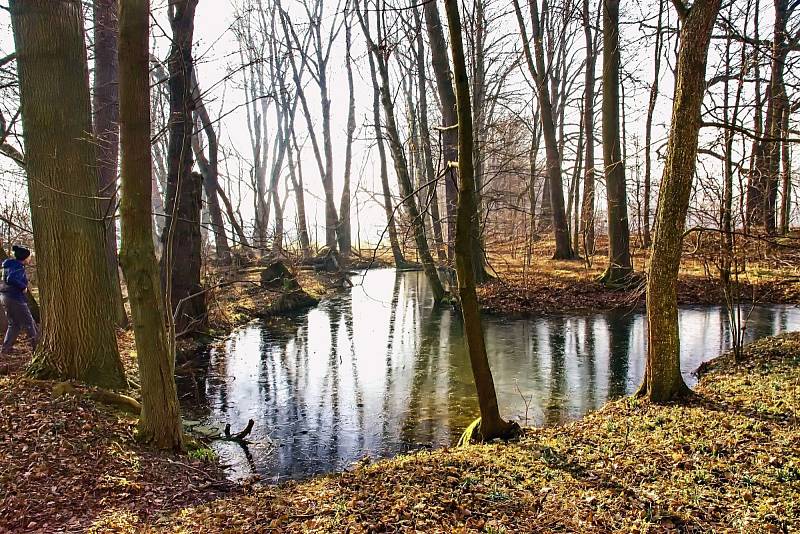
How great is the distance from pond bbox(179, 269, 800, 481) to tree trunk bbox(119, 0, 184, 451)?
1344mm

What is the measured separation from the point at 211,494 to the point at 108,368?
2.88 m

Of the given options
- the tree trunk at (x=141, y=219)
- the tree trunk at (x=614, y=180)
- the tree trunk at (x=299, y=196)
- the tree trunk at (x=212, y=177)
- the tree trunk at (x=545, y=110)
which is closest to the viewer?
the tree trunk at (x=141, y=219)

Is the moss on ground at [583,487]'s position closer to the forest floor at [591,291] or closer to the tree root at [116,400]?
the tree root at [116,400]

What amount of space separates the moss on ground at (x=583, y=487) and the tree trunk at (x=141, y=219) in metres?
1.51

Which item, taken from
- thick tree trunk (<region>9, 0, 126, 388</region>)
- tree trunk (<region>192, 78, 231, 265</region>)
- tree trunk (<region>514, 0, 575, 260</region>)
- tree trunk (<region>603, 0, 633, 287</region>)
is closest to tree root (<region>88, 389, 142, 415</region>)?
thick tree trunk (<region>9, 0, 126, 388</region>)

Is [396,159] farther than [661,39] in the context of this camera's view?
Yes

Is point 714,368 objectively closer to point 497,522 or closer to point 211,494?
point 497,522

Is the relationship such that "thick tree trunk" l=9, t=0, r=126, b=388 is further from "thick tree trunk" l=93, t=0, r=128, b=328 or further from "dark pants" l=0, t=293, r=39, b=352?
"thick tree trunk" l=93, t=0, r=128, b=328

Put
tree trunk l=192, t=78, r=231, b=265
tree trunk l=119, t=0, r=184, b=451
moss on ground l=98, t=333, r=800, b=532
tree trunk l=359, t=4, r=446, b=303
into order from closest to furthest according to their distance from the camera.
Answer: moss on ground l=98, t=333, r=800, b=532, tree trunk l=119, t=0, r=184, b=451, tree trunk l=359, t=4, r=446, b=303, tree trunk l=192, t=78, r=231, b=265

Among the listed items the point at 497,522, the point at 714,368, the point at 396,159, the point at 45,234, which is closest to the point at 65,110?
the point at 45,234

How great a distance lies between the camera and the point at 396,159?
56.5ft

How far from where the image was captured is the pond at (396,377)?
23.4 ft

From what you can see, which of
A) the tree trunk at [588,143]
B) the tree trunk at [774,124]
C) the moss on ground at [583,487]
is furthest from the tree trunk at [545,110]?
the moss on ground at [583,487]

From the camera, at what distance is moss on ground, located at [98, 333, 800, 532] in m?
3.79
